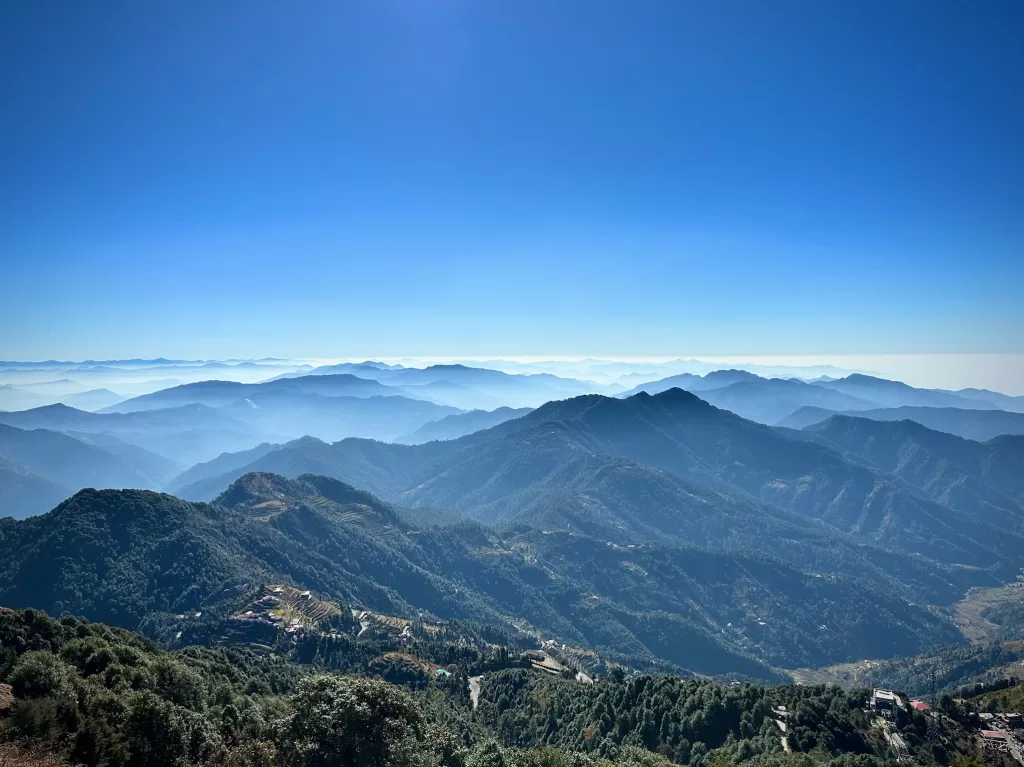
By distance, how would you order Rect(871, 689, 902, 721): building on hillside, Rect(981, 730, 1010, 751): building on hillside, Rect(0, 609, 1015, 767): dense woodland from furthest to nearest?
Rect(871, 689, 902, 721): building on hillside
Rect(981, 730, 1010, 751): building on hillside
Rect(0, 609, 1015, 767): dense woodland

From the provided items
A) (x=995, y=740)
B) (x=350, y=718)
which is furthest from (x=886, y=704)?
(x=350, y=718)

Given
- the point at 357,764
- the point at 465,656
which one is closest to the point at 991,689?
the point at 465,656

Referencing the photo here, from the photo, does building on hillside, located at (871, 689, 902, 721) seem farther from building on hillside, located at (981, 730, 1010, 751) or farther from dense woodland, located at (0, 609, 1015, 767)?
building on hillside, located at (981, 730, 1010, 751)

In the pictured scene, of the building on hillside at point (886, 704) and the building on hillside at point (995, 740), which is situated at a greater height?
the building on hillside at point (886, 704)

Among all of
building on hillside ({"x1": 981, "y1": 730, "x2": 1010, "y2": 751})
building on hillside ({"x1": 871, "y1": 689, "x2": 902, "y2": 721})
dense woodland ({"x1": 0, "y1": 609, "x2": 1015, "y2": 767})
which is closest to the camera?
dense woodland ({"x1": 0, "y1": 609, "x2": 1015, "y2": 767})

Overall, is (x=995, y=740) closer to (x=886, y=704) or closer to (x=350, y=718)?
(x=886, y=704)

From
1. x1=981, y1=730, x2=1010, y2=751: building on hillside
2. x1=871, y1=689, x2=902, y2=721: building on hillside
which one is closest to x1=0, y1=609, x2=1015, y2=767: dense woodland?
x1=871, y1=689, x2=902, y2=721: building on hillside

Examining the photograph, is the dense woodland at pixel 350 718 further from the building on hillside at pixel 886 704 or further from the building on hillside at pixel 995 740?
the building on hillside at pixel 995 740

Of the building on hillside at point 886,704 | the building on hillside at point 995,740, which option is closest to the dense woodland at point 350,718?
the building on hillside at point 886,704

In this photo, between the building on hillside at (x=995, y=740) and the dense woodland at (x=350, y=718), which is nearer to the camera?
the dense woodland at (x=350, y=718)

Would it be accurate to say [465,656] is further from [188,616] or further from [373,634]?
[188,616]

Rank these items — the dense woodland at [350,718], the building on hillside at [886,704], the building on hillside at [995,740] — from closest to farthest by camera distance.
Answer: the dense woodland at [350,718] < the building on hillside at [995,740] < the building on hillside at [886,704]

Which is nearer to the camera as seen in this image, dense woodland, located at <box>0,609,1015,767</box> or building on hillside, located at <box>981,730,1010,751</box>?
dense woodland, located at <box>0,609,1015,767</box>
